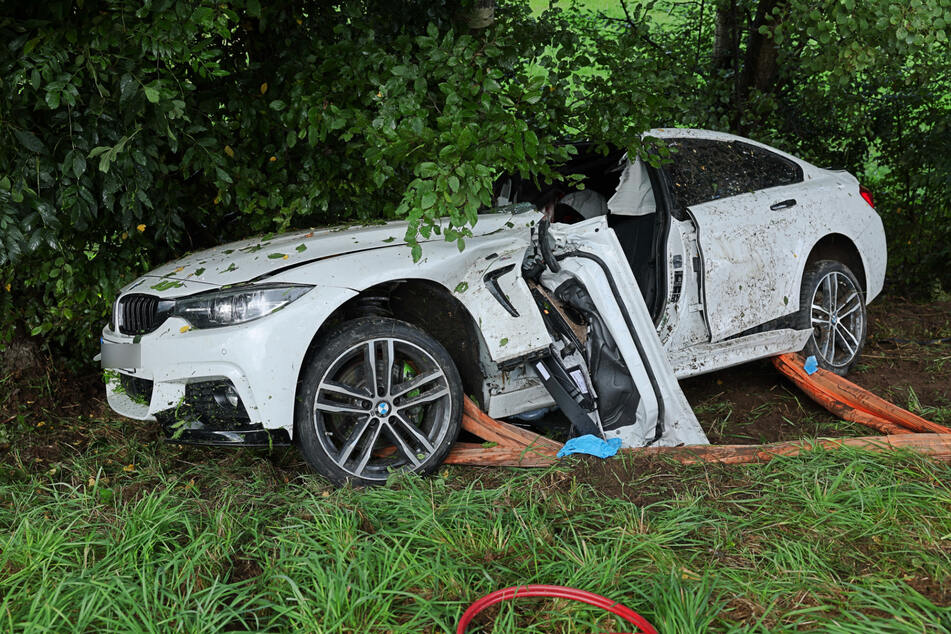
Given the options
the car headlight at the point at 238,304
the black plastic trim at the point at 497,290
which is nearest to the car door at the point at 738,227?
the black plastic trim at the point at 497,290

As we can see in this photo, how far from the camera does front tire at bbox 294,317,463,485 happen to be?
3312 mm

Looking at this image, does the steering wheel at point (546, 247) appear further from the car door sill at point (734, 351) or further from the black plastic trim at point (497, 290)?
the car door sill at point (734, 351)

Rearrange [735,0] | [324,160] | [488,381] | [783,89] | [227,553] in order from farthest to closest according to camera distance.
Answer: [783,89] → [735,0] → [324,160] → [488,381] → [227,553]

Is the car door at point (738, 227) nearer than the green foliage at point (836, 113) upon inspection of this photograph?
Yes

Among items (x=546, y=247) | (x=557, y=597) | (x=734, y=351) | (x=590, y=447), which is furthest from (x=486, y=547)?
(x=734, y=351)

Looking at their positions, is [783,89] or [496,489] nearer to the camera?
[496,489]

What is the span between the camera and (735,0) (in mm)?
7184

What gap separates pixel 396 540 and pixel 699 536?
1143mm

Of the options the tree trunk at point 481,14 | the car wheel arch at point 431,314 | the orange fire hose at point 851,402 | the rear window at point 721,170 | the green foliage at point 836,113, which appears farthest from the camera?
the green foliage at point 836,113

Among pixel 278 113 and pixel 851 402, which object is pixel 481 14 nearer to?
pixel 278 113

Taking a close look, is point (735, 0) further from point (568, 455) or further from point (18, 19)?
point (18, 19)

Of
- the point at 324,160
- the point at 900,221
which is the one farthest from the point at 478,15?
the point at 900,221

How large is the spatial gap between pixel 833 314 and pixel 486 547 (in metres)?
3.28

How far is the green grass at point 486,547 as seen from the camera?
7.95ft
